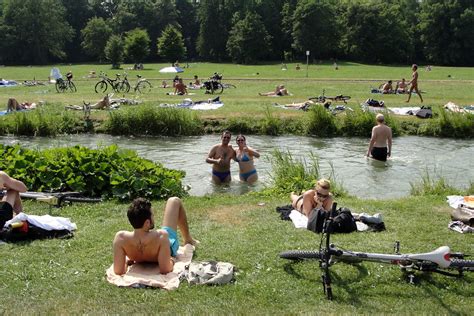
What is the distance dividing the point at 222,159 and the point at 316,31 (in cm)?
7772

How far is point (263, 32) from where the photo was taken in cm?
8888

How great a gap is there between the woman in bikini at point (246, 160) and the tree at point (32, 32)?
289 feet

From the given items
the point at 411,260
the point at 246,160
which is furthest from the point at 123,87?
the point at 411,260

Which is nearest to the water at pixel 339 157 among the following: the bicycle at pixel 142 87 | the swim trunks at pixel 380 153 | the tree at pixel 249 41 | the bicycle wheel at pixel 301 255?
the swim trunks at pixel 380 153

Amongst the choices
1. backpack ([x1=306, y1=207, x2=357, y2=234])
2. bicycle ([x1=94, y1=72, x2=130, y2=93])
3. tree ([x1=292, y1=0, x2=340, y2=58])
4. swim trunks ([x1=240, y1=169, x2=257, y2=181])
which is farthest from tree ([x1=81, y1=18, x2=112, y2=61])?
backpack ([x1=306, y1=207, x2=357, y2=234])

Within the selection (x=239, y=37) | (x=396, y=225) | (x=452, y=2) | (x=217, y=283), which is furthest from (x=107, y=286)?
(x=452, y=2)

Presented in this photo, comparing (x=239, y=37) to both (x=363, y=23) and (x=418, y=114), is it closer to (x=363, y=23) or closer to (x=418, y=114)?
(x=363, y=23)

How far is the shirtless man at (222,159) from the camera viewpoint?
13.6 metres

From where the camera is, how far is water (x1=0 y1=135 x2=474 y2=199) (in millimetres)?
13617

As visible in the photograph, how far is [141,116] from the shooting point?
2147cm

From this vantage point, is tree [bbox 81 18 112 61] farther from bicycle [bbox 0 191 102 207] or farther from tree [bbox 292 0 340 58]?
bicycle [bbox 0 191 102 207]

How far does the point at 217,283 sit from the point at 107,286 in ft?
4.04

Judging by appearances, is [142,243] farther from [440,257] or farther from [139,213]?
[440,257]

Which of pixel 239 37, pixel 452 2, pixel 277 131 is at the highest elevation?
pixel 452 2
